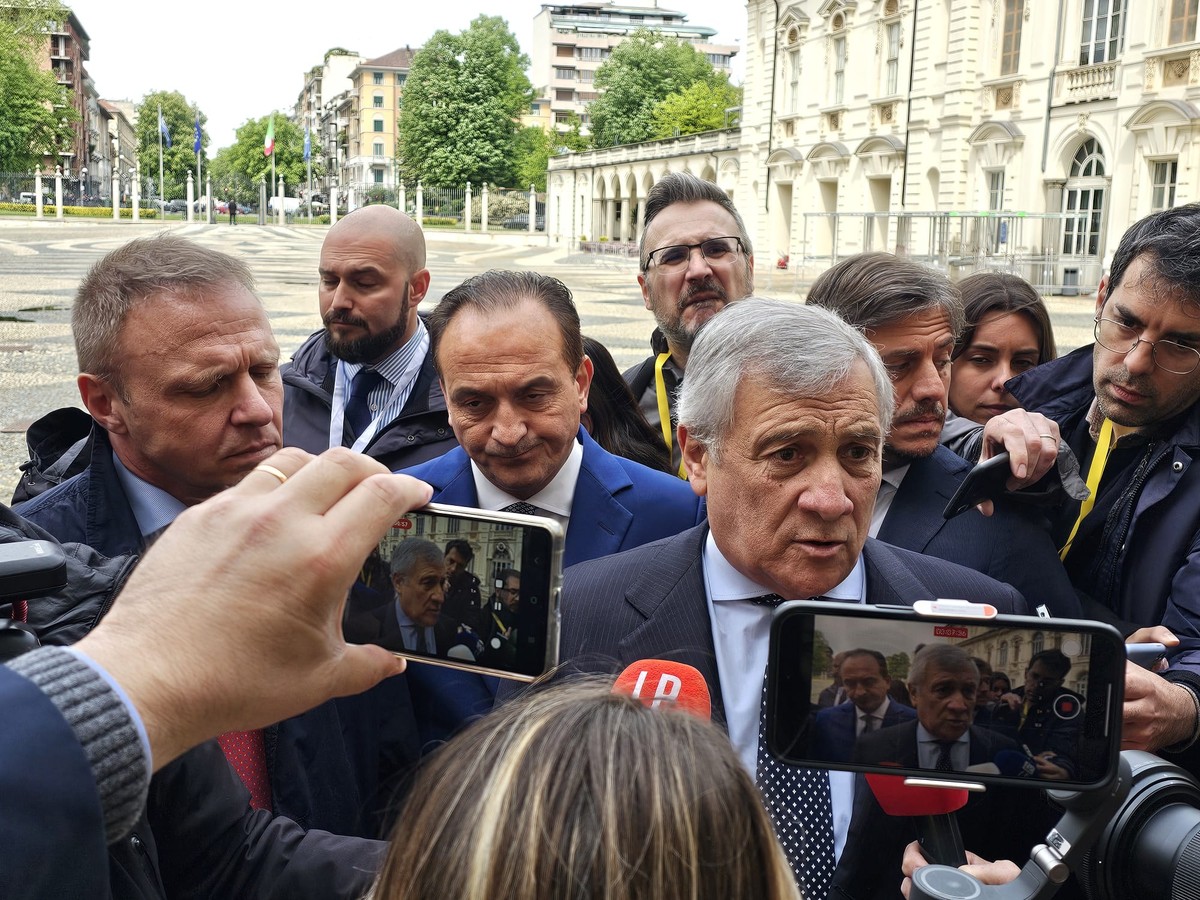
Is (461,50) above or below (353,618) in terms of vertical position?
above

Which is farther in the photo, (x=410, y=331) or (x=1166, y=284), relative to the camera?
(x=410, y=331)

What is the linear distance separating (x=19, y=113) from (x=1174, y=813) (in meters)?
64.0

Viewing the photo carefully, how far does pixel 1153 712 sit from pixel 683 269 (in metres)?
2.52

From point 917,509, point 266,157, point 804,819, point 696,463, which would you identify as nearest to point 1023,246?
point 917,509

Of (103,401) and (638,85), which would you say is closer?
(103,401)

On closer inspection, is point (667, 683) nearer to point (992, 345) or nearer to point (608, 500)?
point (608, 500)

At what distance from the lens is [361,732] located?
2373mm

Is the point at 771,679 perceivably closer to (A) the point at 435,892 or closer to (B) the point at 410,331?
(A) the point at 435,892

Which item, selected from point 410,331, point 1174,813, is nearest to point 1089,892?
point 1174,813

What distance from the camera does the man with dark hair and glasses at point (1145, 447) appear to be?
97.3 inches

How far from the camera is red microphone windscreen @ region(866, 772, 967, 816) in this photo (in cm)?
136

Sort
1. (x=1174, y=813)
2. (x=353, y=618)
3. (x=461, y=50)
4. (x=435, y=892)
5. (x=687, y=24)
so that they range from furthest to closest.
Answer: (x=687, y=24) → (x=461, y=50) → (x=353, y=618) → (x=1174, y=813) → (x=435, y=892)

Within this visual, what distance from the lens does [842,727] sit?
127cm

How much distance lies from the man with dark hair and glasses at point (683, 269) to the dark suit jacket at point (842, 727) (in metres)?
2.64
